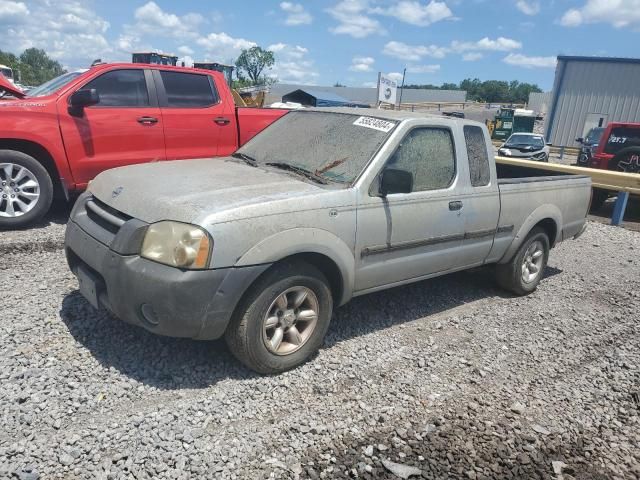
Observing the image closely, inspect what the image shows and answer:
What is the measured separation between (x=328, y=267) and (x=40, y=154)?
4253 millimetres

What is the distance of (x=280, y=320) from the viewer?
3.32m

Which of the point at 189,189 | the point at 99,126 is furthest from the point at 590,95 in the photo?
the point at 189,189

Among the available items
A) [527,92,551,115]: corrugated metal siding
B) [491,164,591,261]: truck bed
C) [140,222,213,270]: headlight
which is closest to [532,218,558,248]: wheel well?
[491,164,591,261]: truck bed

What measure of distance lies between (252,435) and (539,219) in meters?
3.68

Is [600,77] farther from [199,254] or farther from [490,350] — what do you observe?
[199,254]

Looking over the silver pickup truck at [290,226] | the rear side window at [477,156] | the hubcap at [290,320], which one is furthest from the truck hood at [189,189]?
the rear side window at [477,156]

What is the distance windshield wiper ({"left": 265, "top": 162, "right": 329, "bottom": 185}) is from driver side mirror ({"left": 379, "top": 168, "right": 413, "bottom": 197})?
0.41 m

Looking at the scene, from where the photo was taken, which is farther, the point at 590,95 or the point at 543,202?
the point at 590,95

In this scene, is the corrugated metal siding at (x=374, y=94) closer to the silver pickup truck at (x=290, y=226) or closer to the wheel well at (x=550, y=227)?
the wheel well at (x=550, y=227)

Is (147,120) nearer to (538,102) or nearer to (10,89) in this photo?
(10,89)

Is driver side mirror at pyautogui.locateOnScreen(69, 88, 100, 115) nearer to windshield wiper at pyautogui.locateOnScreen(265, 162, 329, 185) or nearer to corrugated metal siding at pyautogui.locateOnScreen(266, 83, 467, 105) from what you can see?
windshield wiper at pyautogui.locateOnScreen(265, 162, 329, 185)

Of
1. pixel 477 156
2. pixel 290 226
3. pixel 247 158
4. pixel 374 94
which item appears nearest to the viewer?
pixel 290 226

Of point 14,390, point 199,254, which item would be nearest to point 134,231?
point 199,254

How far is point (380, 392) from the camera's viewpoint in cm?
333
